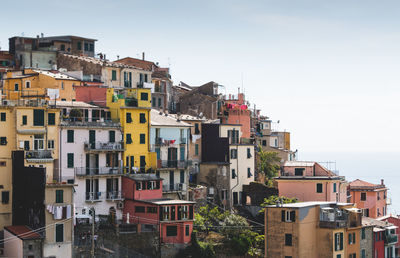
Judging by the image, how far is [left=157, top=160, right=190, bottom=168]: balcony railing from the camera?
77812 mm

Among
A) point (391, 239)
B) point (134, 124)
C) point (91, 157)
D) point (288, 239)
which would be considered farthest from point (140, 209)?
point (391, 239)

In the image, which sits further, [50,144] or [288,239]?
[288,239]

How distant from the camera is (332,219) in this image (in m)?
75.2

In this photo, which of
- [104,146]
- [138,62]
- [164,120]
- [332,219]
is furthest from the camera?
[138,62]

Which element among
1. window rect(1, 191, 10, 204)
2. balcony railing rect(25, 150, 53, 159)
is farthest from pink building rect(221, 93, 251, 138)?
window rect(1, 191, 10, 204)

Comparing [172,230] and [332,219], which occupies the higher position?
[332,219]

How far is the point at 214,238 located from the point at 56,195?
18.3 metres

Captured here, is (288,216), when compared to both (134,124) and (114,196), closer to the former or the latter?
(114,196)

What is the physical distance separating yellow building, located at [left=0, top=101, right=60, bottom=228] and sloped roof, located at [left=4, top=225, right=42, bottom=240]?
7.59 feet

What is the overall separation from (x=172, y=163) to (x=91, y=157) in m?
10.7

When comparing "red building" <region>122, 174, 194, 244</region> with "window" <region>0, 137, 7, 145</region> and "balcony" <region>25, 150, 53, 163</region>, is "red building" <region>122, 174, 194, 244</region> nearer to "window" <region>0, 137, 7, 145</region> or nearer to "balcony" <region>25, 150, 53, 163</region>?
"balcony" <region>25, 150, 53, 163</region>

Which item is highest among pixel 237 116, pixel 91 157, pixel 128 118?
pixel 237 116

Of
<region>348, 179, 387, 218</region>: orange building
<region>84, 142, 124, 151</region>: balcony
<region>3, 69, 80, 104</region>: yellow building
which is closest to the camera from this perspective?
<region>84, 142, 124, 151</region>: balcony

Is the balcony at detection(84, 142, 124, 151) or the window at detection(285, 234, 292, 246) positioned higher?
the balcony at detection(84, 142, 124, 151)
